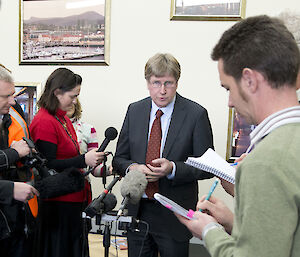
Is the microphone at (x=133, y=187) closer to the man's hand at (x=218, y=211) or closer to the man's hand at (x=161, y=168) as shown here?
the man's hand at (x=161, y=168)

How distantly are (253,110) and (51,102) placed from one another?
1.80m

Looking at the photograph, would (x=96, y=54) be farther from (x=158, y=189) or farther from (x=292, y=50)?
(x=292, y=50)

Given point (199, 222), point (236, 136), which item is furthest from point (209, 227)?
point (236, 136)

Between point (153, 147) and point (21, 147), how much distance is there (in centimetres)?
82

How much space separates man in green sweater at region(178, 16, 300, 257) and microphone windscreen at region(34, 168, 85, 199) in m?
1.20

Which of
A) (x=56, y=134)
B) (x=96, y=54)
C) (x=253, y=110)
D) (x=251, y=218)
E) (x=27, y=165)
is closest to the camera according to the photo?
(x=251, y=218)

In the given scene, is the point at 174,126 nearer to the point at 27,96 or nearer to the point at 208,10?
the point at 208,10

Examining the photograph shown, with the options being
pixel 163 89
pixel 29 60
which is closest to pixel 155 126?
pixel 163 89

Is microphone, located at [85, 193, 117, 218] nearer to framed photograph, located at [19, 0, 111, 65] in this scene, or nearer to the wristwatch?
the wristwatch

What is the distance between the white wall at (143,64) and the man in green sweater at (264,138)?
271 centimetres

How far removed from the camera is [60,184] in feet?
6.61

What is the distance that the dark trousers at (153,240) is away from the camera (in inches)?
83.0

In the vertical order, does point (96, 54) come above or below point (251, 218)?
above

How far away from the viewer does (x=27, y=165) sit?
6.61ft
